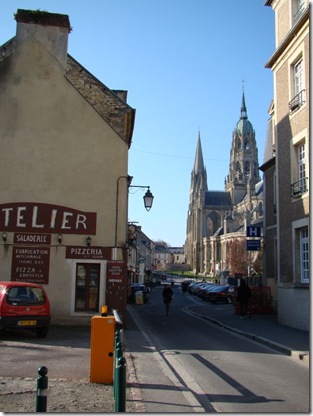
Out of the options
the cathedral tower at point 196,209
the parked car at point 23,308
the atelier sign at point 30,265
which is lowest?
the parked car at point 23,308

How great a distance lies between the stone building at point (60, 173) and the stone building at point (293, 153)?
20.0ft

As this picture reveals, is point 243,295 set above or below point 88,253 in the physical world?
below

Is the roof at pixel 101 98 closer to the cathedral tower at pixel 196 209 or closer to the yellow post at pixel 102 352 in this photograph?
the yellow post at pixel 102 352

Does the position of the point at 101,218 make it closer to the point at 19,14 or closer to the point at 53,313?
the point at 53,313

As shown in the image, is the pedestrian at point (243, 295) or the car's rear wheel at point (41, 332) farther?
the pedestrian at point (243, 295)

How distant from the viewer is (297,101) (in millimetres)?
17594

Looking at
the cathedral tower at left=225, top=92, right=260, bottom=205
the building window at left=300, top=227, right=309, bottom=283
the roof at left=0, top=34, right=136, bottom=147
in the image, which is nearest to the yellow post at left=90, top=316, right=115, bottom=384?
the building window at left=300, top=227, right=309, bottom=283

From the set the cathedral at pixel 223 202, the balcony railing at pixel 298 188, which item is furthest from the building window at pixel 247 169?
the balcony railing at pixel 298 188

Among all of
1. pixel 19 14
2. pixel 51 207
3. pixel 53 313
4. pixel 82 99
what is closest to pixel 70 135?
pixel 82 99

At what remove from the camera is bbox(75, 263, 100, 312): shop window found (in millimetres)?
17234

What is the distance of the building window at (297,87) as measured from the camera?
1733 cm

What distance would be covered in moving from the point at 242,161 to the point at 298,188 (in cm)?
12826

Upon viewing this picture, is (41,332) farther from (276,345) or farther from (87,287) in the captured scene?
(276,345)

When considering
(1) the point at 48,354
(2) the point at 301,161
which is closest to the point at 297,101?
(2) the point at 301,161
